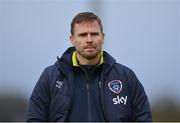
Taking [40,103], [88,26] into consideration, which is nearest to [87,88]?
[40,103]

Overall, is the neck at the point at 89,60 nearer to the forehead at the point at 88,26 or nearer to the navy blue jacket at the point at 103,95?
the navy blue jacket at the point at 103,95

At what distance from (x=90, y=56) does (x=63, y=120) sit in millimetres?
565

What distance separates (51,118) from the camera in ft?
18.8

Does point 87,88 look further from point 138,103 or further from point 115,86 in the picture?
point 138,103

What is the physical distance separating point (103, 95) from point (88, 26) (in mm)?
577

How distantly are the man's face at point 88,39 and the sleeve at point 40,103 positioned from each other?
390 mm

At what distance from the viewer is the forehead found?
5751 mm

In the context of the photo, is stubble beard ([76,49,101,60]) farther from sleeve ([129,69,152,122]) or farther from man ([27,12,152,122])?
sleeve ([129,69,152,122])

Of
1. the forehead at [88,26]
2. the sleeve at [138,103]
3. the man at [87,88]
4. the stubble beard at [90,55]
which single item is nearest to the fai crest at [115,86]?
the man at [87,88]

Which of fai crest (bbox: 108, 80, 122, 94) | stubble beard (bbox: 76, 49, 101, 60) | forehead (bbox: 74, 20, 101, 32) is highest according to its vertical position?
forehead (bbox: 74, 20, 101, 32)

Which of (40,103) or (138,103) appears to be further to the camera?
(138,103)

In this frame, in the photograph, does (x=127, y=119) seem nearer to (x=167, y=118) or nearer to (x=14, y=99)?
(x=167, y=118)

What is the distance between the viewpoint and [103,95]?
5.73 metres

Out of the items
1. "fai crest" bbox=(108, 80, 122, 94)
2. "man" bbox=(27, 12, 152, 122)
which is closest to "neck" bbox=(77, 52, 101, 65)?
"man" bbox=(27, 12, 152, 122)
